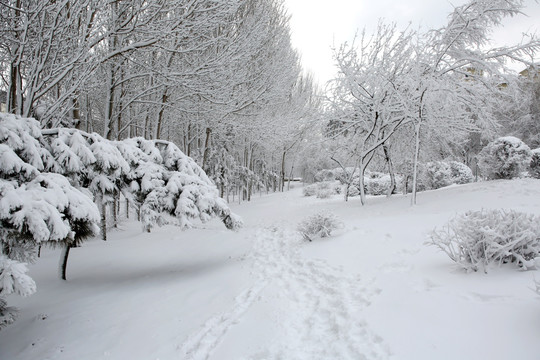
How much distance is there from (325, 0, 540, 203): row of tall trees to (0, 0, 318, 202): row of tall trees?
125 inches

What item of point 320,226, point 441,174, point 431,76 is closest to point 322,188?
point 441,174

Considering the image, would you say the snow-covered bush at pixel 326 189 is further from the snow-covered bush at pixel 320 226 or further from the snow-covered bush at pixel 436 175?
the snow-covered bush at pixel 320 226

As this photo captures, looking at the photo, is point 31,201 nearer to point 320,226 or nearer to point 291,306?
point 291,306

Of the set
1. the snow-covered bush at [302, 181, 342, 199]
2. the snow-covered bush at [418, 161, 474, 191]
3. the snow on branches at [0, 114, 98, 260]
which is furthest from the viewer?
the snow-covered bush at [302, 181, 342, 199]

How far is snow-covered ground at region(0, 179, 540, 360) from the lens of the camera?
234cm

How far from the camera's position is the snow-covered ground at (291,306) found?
2340mm

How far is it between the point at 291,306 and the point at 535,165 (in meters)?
11.4

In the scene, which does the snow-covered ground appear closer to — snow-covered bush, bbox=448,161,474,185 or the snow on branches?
the snow on branches

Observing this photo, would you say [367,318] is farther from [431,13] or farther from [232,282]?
[431,13]

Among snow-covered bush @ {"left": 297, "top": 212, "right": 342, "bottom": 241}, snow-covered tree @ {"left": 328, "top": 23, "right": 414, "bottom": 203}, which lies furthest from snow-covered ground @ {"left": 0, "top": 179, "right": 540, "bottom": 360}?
snow-covered tree @ {"left": 328, "top": 23, "right": 414, "bottom": 203}

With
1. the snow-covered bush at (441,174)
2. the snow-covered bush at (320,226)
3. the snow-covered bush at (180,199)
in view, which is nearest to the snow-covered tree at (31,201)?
the snow-covered bush at (180,199)

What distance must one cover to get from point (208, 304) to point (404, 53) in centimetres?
970

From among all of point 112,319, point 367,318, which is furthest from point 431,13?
point 112,319

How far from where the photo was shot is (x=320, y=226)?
258 inches
